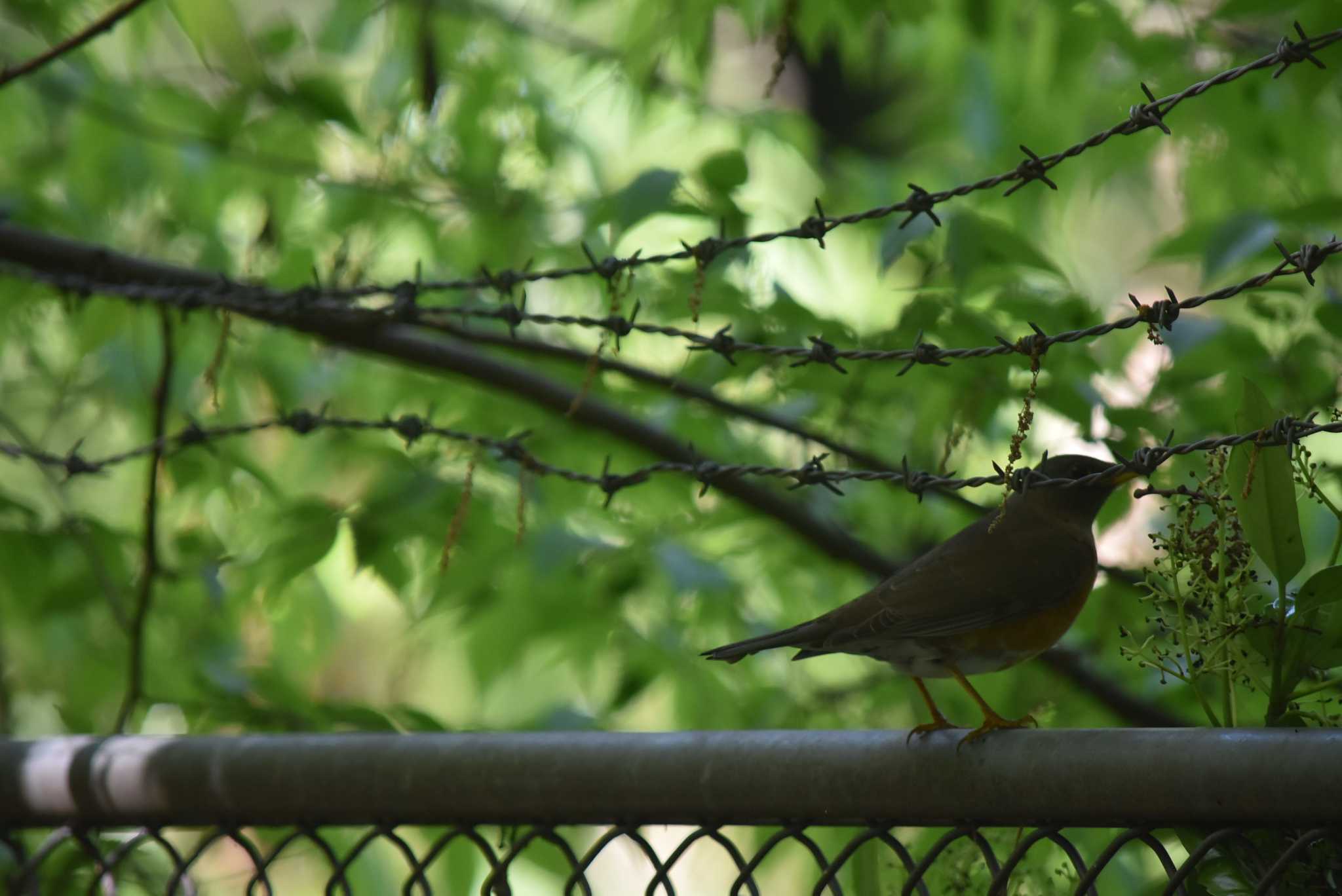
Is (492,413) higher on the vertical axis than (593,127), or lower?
lower

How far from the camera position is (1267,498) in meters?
1.19

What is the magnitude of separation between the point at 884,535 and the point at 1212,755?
254 cm

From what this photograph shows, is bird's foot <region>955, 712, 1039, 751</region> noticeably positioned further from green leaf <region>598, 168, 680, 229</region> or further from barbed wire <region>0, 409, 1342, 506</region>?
green leaf <region>598, 168, 680, 229</region>

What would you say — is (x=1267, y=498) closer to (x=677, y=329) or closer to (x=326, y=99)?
(x=677, y=329)

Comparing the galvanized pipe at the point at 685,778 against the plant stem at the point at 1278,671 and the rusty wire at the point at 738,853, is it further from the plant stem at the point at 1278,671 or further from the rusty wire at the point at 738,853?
the plant stem at the point at 1278,671

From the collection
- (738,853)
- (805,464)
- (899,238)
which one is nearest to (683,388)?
(899,238)

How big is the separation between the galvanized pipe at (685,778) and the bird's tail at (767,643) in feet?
0.81

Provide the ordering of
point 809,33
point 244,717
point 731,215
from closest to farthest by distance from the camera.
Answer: point 244,717
point 731,215
point 809,33

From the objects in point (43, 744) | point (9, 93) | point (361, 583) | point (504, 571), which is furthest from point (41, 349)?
point (43, 744)

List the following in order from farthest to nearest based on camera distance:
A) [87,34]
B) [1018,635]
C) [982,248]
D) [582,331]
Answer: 1. [582,331]
2. [982,248]
3. [87,34]
4. [1018,635]

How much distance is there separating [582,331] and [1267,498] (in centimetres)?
321

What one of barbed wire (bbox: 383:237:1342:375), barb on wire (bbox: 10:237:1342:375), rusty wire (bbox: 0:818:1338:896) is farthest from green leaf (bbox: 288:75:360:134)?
rusty wire (bbox: 0:818:1338:896)

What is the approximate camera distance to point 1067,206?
3.82 meters

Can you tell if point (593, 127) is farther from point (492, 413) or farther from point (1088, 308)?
point (1088, 308)
